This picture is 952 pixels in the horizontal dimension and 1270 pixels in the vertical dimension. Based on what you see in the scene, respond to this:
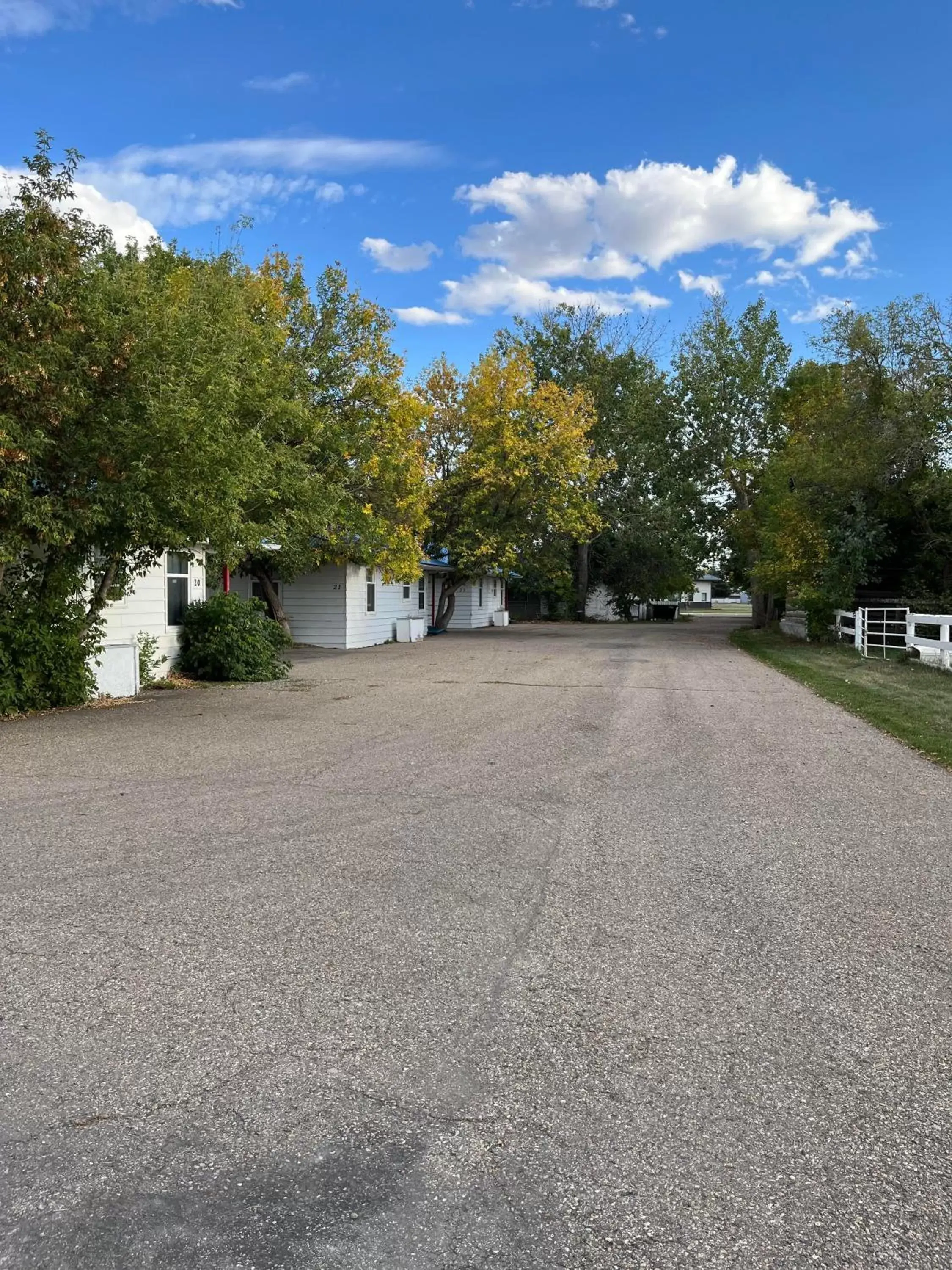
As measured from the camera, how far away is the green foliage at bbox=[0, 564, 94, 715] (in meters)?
10.5

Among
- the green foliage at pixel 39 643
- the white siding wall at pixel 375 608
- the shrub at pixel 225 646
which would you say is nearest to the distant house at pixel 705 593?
the white siding wall at pixel 375 608

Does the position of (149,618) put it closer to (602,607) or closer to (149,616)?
(149,616)

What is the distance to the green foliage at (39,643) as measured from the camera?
10.5 meters

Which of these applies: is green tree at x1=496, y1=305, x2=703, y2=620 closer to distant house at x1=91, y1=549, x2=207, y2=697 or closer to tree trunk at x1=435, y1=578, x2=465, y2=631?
tree trunk at x1=435, y1=578, x2=465, y2=631

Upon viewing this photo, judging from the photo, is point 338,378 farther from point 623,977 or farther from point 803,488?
point 623,977

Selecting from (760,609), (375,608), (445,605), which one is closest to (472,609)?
(445,605)

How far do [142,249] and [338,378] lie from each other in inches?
174

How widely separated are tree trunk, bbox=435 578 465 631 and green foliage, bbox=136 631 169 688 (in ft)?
61.2

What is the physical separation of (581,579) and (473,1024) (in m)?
42.1

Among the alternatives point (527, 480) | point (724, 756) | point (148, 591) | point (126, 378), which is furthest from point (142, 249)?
point (724, 756)

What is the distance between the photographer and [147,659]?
13680 millimetres

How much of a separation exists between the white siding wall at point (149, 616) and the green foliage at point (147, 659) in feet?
0.39

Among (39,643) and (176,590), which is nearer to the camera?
(39,643)

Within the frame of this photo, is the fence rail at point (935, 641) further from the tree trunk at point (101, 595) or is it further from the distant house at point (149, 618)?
the tree trunk at point (101, 595)
